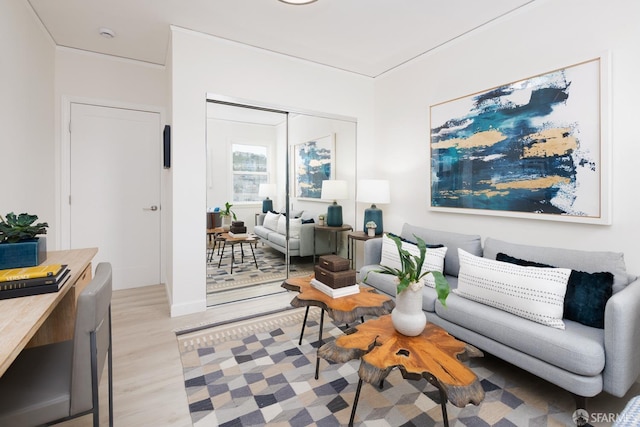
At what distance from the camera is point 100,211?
3.57 m

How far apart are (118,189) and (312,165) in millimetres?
2269

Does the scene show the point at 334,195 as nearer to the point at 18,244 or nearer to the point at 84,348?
the point at 18,244

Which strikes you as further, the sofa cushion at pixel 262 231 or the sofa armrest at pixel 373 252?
the sofa cushion at pixel 262 231

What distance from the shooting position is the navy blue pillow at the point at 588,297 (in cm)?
180

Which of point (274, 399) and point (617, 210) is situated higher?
point (617, 210)

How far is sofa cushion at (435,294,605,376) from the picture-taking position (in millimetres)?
1581

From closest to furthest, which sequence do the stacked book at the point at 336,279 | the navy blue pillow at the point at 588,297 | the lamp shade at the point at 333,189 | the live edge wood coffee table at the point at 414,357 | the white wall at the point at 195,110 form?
1. the live edge wood coffee table at the point at 414,357
2. the navy blue pillow at the point at 588,297
3. the stacked book at the point at 336,279
4. the white wall at the point at 195,110
5. the lamp shade at the point at 333,189

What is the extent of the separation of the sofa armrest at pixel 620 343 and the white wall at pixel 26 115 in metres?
3.66

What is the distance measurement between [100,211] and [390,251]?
3.22m

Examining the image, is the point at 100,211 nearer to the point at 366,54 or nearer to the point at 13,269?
the point at 13,269

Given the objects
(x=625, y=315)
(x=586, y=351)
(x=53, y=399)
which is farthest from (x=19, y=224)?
(x=625, y=315)

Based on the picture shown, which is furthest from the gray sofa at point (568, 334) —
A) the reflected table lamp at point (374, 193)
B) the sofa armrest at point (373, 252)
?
the reflected table lamp at point (374, 193)

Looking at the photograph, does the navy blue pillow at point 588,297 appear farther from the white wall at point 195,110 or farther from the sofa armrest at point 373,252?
the white wall at point 195,110

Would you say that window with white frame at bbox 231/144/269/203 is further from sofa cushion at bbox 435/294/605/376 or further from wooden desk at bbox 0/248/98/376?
sofa cushion at bbox 435/294/605/376
